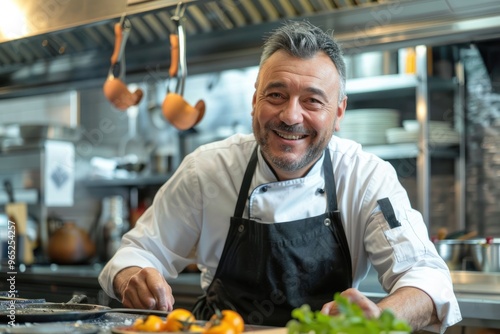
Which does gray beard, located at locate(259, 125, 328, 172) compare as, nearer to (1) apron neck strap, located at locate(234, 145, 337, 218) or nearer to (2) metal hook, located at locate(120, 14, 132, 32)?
(1) apron neck strap, located at locate(234, 145, 337, 218)

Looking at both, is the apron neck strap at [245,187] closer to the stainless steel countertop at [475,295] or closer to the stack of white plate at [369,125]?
the stainless steel countertop at [475,295]

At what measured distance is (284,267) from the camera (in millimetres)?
2074

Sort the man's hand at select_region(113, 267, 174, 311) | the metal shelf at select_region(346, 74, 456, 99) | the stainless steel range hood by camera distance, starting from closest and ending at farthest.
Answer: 1. the man's hand at select_region(113, 267, 174, 311)
2. the stainless steel range hood
3. the metal shelf at select_region(346, 74, 456, 99)

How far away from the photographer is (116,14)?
259 cm

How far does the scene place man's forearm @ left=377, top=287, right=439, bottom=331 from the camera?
1.71 meters

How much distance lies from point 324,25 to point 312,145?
662 millimetres

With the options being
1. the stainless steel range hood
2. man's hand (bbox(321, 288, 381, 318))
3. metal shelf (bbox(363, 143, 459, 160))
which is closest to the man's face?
the stainless steel range hood

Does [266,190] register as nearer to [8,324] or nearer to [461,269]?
[8,324]

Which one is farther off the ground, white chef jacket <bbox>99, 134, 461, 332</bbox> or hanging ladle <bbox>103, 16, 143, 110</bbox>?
hanging ladle <bbox>103, 16, 143, 110</bbox>

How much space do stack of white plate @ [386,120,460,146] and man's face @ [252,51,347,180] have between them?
1.92 metres

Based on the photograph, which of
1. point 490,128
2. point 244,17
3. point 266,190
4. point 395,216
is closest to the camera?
point 395,216

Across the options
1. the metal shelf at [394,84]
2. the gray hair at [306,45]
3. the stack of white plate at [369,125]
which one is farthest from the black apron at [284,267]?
the metal shelf at [394,84]

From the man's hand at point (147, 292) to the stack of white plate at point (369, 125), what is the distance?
236 cm

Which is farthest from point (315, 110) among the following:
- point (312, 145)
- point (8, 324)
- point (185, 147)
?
point (185, 147)
